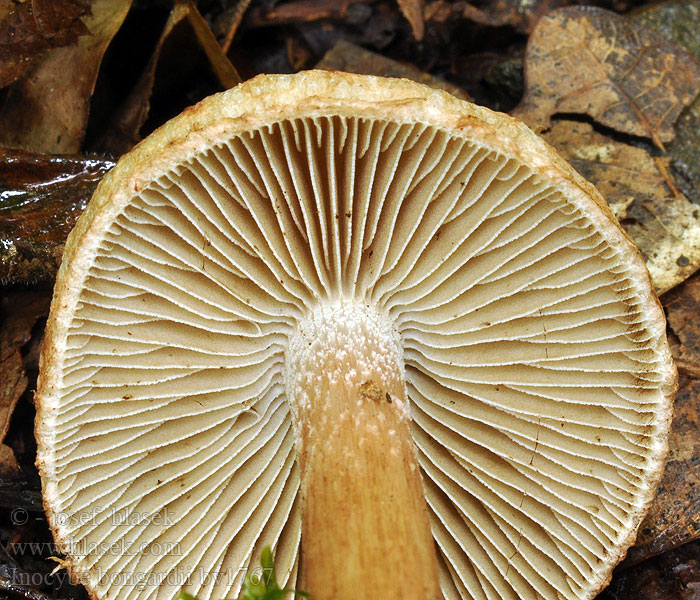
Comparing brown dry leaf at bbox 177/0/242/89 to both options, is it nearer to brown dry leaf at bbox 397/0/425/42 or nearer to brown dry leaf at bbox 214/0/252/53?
brown dry leaf at bbox 214/0/252/53

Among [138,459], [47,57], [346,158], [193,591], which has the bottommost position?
[193,591]

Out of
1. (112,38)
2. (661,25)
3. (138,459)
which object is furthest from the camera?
(661,25)

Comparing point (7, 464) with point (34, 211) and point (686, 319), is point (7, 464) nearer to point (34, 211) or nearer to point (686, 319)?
point (34, 211)

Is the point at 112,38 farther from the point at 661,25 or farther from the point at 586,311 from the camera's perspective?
the point at 661,25

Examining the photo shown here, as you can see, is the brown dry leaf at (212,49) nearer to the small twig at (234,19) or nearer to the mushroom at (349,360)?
the small twig at (234,19)

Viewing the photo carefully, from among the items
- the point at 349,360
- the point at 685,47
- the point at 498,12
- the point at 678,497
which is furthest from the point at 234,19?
the point at 678,497

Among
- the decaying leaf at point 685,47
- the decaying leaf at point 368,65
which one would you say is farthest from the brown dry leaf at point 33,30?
the decaying leaf at point 685,47

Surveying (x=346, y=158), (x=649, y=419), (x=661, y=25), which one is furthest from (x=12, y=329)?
(x=661, y=25)
